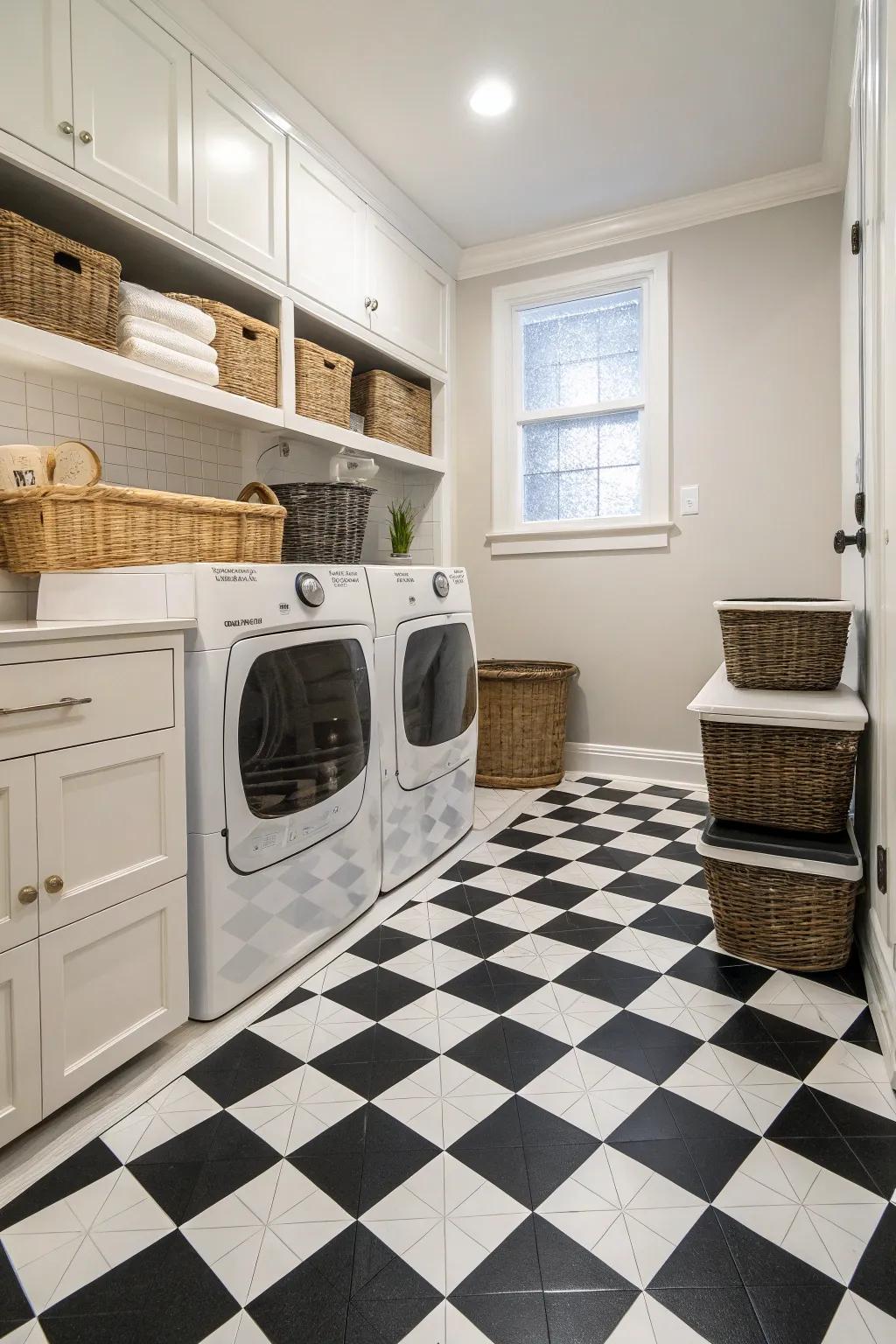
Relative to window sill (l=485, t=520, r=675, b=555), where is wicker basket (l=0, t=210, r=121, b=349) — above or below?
above

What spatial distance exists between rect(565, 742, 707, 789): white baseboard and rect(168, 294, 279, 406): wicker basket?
6.48ft

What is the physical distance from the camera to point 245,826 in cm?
150

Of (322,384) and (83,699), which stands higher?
(322,384)

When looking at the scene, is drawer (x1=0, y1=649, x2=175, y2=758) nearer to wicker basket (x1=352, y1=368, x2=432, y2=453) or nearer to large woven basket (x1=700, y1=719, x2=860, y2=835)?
large woven basket (x1=700, y1=719, x2=860, y2=835)

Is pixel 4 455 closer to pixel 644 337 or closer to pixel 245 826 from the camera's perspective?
pixel 245 826

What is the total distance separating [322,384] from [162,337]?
0.71 metres

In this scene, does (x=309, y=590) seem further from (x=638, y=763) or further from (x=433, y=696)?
(x=638, y=763)

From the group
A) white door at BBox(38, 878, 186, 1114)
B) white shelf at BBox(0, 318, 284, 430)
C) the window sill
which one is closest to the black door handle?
the window sill

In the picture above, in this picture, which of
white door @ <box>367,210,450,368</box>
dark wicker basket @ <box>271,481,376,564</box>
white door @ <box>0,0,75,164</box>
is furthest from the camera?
white door @ <box>367,210,450,368</box>

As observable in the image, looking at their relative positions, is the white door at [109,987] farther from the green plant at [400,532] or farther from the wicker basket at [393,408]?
the wicker basket at [393,408]

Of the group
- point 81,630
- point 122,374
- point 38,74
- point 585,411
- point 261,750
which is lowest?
point 261,750

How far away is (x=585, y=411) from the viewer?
3.34m

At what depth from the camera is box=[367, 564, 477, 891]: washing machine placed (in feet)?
6.69

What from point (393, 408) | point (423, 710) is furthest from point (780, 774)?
point (393, 408)
